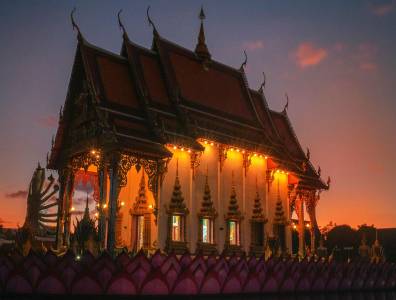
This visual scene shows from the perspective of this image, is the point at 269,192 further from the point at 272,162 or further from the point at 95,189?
the point at 95,189

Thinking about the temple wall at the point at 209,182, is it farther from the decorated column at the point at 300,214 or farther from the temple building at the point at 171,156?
the decorated column at the point at 300,214

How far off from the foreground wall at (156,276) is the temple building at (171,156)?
25.5 feet

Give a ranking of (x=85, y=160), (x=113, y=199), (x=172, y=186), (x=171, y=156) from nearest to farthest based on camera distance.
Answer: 1. (x=113, y=199)
2. (x=171, y=156)
3. (x=172, y=186)
4. (x=85, y=160)

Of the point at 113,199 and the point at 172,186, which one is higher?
the point at 172,186

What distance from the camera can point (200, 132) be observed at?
2272cm

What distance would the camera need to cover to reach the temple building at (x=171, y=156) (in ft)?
66.2

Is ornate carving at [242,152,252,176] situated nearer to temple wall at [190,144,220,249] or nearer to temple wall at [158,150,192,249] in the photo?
temple wall at [190,144,220,249]

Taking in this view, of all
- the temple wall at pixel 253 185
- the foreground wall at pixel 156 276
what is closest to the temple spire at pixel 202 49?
the temple wall at pixel 253 185

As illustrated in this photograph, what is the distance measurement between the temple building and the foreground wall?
776cm

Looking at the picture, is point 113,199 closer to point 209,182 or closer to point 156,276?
point 209,182

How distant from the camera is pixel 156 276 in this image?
1011 cm

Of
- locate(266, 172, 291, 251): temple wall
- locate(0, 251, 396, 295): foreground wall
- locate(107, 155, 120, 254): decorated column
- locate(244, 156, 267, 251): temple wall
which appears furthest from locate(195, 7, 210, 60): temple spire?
locate(0, 251, 396, 295): foreground wall

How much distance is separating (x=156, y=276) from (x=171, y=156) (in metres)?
10.5

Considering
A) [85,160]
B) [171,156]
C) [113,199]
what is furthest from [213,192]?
[85,160]
